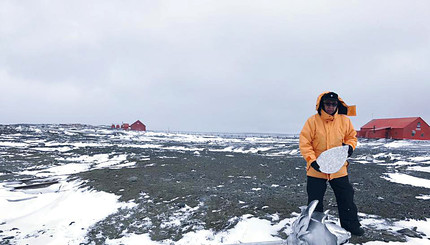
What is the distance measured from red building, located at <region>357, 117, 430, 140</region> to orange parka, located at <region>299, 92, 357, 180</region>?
50.6 m

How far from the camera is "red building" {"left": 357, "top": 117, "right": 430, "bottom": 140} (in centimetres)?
4409

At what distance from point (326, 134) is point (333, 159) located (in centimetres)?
58

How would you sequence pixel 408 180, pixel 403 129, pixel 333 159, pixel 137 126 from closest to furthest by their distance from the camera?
pixel 333 159
pixel 408 180
pixel 403 129
pixel 137 126

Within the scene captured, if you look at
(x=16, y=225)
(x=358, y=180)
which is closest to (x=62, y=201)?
(x=16, y=225)

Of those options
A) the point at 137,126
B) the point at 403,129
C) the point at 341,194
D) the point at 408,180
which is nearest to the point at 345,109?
the point at 341,194

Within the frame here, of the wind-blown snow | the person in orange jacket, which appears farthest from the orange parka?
the wind-blown snow

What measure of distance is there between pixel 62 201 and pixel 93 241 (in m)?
4.15

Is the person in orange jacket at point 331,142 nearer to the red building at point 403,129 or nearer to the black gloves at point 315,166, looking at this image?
the black gloves at point 315,166

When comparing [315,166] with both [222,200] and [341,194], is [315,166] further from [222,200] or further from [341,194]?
[222,200]

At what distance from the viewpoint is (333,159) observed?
350 cm

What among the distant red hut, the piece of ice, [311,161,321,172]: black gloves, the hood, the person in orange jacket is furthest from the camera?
the distant red hut

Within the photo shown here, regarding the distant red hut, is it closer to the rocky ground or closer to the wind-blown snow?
the rocky ground

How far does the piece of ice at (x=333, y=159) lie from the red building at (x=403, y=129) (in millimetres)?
51308

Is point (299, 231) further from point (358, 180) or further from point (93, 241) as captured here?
point (358, 180)
